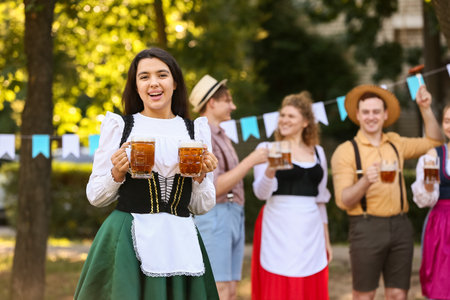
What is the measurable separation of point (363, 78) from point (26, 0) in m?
11.8

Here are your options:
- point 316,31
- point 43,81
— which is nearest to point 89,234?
point 43,81

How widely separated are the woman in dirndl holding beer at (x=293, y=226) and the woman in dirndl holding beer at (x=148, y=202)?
127cm

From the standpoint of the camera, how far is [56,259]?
8367 millimetres

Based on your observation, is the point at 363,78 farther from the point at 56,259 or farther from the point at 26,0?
the point at 26,0

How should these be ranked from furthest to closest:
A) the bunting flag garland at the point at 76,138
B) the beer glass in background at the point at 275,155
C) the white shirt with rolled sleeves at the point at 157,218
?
the bunting flag garland at the point at 76,138, the beer glass in background at the point at 275,155, the white shirt with rolled sleeves at the point at 157,218

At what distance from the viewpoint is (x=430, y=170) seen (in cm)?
395

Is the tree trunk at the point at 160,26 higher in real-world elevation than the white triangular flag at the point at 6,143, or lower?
higher

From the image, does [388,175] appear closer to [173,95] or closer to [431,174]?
[431,174]

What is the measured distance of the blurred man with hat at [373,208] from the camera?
165 inches

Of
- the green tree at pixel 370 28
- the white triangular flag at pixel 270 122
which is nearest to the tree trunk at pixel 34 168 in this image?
the white triangular flag at pixel 270 122

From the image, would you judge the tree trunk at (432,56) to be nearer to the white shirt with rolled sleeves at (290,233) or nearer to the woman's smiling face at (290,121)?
the woman's smiling face at (290,121)

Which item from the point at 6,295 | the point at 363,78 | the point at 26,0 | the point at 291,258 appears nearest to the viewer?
the point at 291,258

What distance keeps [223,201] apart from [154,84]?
1603mm

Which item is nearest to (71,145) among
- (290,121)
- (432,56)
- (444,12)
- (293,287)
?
(290,121)
